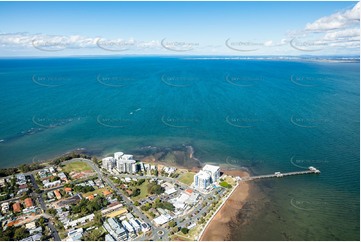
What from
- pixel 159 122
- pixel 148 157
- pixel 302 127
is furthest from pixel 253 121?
pixel 148 157

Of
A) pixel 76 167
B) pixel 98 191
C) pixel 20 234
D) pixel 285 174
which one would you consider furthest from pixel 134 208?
pixel 285 174

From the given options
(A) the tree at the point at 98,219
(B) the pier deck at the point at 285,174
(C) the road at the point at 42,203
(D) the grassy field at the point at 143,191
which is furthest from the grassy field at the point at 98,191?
(B) the pier deck at the point at 285,174

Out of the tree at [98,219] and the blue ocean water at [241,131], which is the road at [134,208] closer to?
the tree at [98,219]

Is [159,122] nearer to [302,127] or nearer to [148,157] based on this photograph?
[148,157]

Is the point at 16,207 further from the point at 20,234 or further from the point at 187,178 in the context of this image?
the point at 187,178

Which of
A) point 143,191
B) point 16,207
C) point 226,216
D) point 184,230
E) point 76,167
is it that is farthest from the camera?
point 76,167

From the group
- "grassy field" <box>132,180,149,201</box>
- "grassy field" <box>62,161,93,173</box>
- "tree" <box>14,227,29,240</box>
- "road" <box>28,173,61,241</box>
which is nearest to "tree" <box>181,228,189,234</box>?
"grassy field" <box>132,180,149,201</box>
